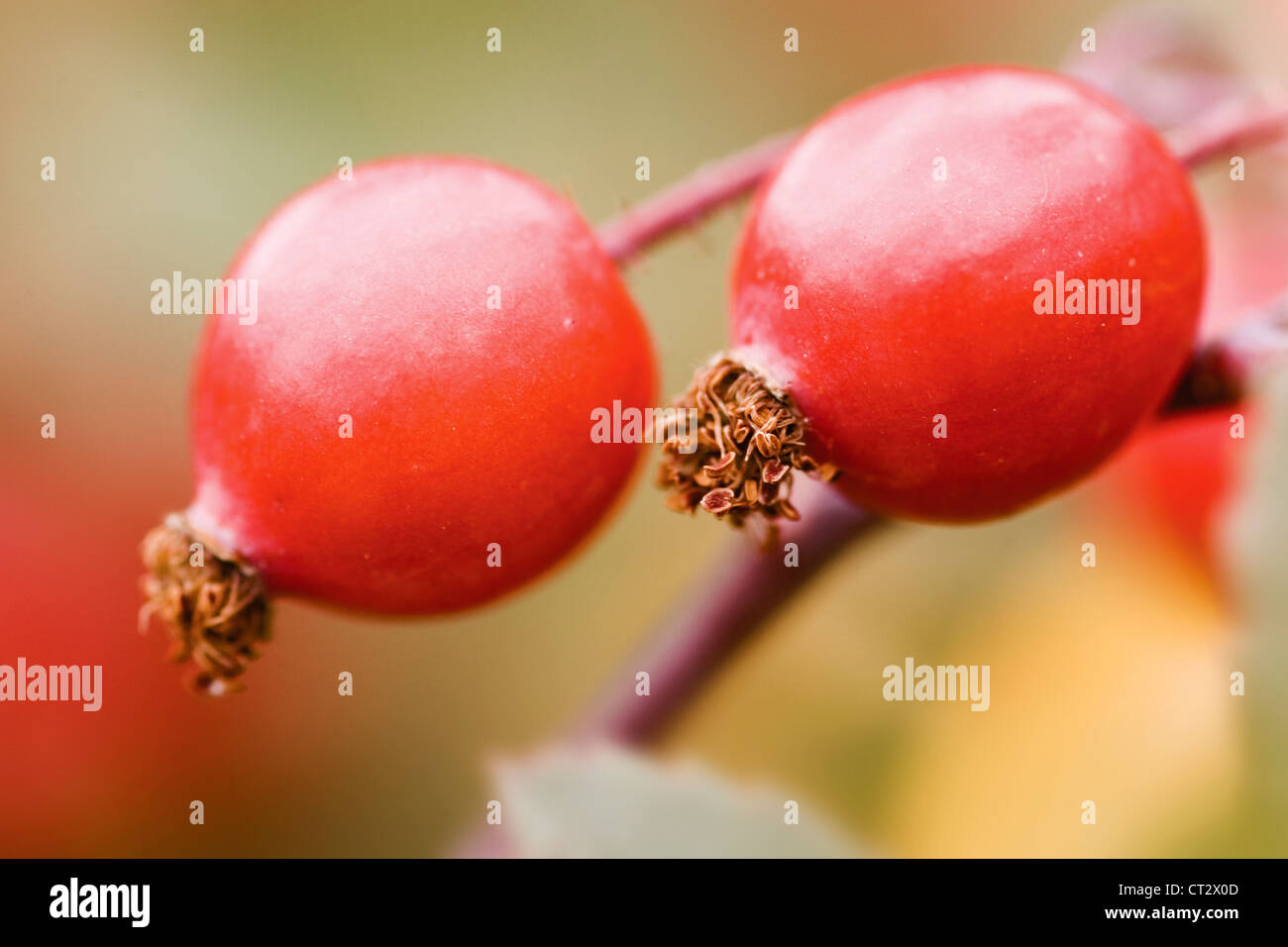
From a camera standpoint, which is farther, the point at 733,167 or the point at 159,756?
the point at 159,756

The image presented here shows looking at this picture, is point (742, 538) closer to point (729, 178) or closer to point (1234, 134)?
point (729, 178)

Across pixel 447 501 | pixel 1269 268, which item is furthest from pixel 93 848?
pixel 1269 268

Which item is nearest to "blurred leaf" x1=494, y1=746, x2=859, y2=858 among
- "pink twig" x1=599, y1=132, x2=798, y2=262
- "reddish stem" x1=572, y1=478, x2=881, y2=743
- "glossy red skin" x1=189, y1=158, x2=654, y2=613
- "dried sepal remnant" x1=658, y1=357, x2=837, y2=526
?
"reddish stem" x1=572, y1=478, x2=881, y2=743

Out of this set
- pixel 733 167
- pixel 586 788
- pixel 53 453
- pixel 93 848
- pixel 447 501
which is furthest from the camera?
pixel 53 453

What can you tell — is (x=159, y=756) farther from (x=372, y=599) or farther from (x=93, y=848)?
(x=372, y=599)

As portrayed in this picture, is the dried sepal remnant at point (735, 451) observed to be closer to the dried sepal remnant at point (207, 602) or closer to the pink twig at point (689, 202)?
the pink twig at point (689, 202)

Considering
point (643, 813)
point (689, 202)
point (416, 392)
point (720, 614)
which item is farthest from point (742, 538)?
point (416, 392)
